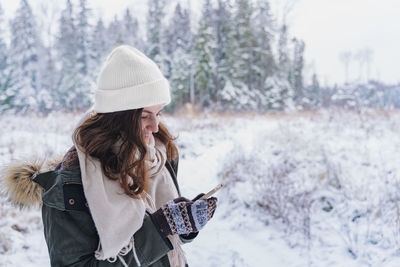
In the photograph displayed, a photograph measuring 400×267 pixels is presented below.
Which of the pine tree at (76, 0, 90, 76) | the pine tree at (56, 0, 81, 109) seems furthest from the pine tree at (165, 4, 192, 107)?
the pine tree at (56, 0, 81, 109)

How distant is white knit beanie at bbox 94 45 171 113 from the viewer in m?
1.20

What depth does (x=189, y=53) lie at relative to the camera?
27422mm

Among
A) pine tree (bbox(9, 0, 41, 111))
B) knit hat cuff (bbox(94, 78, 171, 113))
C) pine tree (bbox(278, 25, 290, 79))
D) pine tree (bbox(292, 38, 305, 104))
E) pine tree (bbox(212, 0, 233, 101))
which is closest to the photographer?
knit hat cuff (bbox(94, 78, 171, 113))

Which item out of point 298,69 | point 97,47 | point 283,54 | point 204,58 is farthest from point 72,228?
point 298,69

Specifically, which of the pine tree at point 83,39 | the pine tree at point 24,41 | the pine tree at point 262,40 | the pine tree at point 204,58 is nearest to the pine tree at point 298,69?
the pine tree at point 262,40

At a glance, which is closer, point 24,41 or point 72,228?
point 72,228

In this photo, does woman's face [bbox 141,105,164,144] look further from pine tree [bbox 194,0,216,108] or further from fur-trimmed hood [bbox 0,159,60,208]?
pine tree [bbox 194,0,216,108]

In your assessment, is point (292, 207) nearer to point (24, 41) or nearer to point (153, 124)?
point (153, 124)

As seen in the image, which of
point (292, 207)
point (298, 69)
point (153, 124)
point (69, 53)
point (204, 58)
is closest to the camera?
point (153, 124)

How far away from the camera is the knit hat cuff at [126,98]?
1197 millimetres

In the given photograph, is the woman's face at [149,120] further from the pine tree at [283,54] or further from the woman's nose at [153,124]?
the pine tree at [283,54]

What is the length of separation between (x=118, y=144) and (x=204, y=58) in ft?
81.0

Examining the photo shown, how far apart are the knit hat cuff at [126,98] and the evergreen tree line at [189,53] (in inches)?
910

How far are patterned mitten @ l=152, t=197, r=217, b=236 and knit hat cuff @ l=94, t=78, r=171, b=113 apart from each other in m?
0.48
